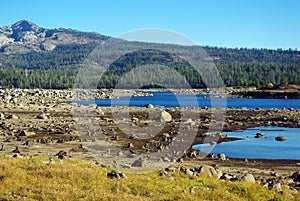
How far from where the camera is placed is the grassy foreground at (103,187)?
50.2 ft

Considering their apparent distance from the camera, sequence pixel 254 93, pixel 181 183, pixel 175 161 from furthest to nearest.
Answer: pixel 254 93, pixel 175 161, pixel 181 183

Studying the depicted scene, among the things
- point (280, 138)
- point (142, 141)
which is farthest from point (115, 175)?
point (280, 138)

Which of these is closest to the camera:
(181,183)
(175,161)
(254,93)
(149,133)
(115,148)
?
(181,183)

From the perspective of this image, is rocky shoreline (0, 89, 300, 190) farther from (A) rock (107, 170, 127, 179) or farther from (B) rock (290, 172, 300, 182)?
(A) rock (107, 170, 127, 179)

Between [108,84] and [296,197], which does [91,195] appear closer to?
[296,197]

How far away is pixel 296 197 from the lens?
18.2 meters

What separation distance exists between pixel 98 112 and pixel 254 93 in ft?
290

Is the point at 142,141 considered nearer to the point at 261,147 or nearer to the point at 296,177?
the point at 261,147

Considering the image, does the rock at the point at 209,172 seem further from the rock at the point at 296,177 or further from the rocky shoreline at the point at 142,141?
the rock at the point at 296,177

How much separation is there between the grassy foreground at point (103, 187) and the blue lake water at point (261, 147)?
44.3 feet

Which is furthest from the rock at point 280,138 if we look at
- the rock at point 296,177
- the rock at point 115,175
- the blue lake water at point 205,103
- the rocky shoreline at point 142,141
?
the blue lake water at point 205,103

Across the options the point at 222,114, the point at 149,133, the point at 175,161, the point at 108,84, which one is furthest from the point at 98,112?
the point at 108,84

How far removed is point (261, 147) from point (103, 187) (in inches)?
926

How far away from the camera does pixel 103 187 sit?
16984mm
